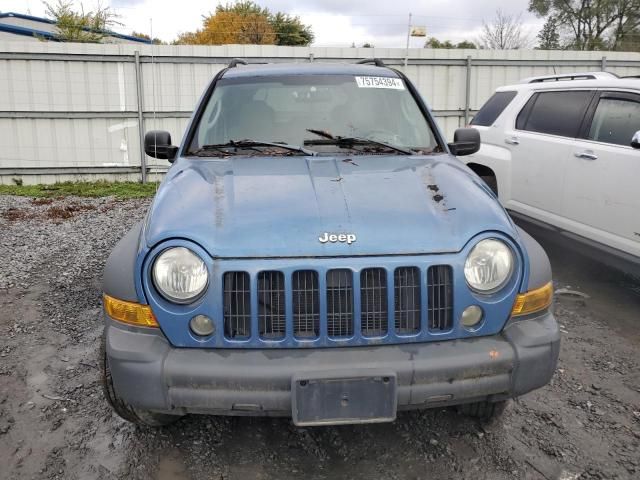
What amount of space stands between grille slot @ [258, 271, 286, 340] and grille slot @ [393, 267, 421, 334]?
471mm

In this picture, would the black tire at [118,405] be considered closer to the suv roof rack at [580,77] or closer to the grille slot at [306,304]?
the grille slot at [306,304]

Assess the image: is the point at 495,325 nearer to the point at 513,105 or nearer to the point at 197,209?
the point at 197,209

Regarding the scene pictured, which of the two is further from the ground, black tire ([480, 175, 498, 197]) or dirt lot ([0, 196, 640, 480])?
black tire ([480, 175, 498, 197])

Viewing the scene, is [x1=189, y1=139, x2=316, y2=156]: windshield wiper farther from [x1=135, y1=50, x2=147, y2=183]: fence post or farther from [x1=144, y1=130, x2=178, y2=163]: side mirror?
[x1=135, y1=50, x2=147, y2=183]: fence post

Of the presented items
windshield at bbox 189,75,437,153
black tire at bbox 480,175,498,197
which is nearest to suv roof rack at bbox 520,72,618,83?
black tire at bbox 480,175,498,197

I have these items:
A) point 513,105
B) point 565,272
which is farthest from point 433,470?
point 513,105

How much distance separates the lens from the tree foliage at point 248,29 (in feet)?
131

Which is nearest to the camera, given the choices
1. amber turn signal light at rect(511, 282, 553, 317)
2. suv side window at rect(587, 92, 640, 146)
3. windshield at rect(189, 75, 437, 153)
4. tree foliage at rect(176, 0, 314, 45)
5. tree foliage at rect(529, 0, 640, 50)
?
amber turn signal light at rect(511, 282, 553, 317)

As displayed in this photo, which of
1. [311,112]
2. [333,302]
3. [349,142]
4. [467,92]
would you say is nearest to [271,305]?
[333,302]

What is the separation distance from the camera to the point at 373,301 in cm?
229

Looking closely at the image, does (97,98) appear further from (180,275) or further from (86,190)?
(180,275)

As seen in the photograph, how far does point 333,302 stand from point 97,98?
10347mm

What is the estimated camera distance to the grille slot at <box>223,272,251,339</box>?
2248mm

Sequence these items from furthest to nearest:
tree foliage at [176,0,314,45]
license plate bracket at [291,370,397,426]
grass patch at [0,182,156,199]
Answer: tree foliage at [176,0,314,45] < grass patch at [0,182,156,199] < license plate bracket at [291,370,397,426]
